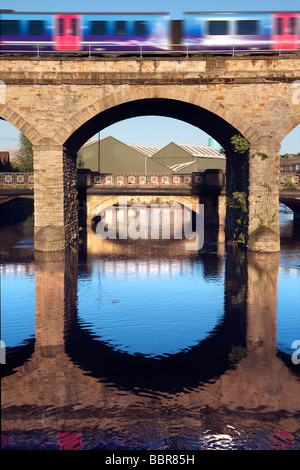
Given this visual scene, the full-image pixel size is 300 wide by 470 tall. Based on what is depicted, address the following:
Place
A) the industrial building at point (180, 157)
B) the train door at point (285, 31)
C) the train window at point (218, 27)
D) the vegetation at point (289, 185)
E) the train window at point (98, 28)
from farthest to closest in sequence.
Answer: the industrial building at point (180, 157) → the vegetation at point (289, 185) → the train window at point (218, 27) → the train window at point (98, 28) → the train door at point (285, 31)

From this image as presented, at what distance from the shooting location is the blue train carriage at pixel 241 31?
844 inches

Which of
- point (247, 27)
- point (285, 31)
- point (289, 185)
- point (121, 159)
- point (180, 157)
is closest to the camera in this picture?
point (285, 31)

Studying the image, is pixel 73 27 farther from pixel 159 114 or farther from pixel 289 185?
pixel 289 185

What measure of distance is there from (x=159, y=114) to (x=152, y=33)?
532cm

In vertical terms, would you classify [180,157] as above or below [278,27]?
below

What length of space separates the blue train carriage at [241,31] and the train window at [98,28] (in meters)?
3.68

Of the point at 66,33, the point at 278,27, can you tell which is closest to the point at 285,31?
the point at 278,27

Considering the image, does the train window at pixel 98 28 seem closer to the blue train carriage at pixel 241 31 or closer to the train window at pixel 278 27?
the blue train carriage at pixel 241 31

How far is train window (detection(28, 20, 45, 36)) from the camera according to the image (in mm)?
21422

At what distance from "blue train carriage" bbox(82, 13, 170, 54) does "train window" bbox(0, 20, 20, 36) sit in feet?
10.0

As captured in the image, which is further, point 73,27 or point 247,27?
point 247,27

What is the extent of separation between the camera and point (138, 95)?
69.6 feet

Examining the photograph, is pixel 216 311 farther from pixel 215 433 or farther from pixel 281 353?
pixel 215 433

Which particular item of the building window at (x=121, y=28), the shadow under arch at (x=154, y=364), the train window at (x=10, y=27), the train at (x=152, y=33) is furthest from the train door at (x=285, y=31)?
the shadow under arch at (x=154, y=364)
